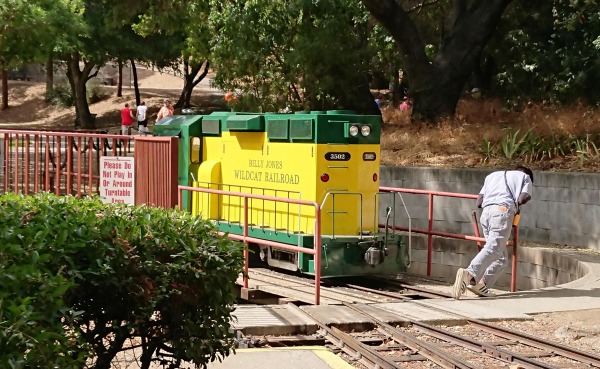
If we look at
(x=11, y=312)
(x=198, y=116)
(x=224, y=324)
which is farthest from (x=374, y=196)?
(x=11, y=312)

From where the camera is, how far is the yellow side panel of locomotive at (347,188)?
12742 millimetres

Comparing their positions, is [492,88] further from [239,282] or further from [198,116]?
[239,282]

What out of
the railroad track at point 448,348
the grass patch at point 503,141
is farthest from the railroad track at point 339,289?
the grass patch at point 503,141

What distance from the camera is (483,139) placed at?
18875 mm

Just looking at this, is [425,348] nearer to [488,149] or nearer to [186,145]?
[186,145]

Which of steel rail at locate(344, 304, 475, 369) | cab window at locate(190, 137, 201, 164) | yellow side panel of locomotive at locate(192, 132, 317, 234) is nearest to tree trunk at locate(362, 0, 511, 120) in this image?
cab window at locate(190, 137, 201, 164)

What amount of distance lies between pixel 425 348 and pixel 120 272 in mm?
3900

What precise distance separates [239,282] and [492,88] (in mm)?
27582

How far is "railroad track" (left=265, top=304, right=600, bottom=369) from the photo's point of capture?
317 inches

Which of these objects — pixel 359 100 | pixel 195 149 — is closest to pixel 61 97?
pixel 359 100

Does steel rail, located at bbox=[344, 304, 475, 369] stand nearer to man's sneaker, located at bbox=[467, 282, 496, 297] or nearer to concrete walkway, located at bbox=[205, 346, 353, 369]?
concrete walkway, located at bbox=[205, 346, 353, 369]

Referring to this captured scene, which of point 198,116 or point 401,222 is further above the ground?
point 198,116

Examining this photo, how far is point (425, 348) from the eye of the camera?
8.45 m

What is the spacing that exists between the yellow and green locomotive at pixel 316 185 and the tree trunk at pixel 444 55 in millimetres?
9620
